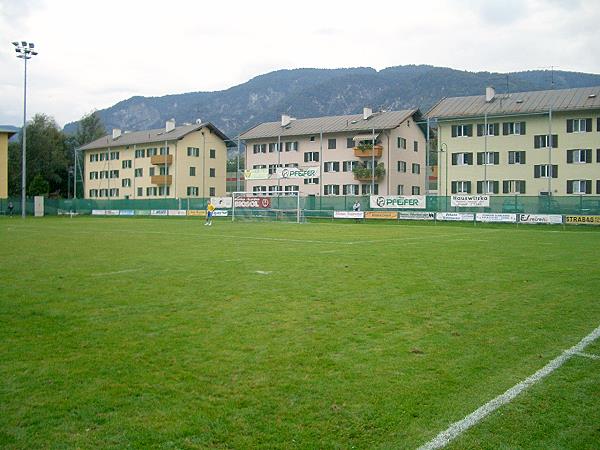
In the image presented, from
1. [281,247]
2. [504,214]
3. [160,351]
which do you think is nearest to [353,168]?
[504,214]

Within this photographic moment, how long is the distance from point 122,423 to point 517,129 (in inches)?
2248

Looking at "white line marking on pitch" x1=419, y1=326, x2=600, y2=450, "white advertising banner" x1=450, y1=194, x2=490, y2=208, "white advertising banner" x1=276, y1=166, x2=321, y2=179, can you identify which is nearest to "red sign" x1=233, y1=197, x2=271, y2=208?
"white advertising banner" x1=276, y1=166, x2=321, y2=179

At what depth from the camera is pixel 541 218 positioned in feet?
130

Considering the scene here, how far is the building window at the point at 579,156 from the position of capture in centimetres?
5219

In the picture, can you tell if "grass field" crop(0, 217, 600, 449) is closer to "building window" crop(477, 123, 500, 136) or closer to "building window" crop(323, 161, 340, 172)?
"building window" crop(477, 123, 500, 136)

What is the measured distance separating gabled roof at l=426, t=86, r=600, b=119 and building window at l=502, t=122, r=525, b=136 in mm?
1412

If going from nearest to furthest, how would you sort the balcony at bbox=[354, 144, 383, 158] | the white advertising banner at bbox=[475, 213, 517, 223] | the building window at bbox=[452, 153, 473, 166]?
1. the white advertising banner at bbox=[475, 213, 517, 223]
2. the building window at bbox=[452, 153, 473, 166]
3. the balcony at bbox=[354, 144, 383, 158]

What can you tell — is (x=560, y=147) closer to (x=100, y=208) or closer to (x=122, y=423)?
(x=100, y=208)

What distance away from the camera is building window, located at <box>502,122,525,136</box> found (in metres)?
55.9

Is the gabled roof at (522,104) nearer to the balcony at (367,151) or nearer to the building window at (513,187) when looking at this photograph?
the building window at (513,187)

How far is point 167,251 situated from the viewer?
64.2 feet

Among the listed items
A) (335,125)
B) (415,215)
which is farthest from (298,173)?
(335,125)

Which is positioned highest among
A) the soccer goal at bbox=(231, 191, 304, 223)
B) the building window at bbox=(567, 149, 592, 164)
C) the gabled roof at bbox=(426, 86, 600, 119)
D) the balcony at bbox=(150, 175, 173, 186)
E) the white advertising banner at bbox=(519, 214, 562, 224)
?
the gabled roof at bbox=(426, 86, 600, 119)

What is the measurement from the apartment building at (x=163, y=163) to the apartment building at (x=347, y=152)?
352 inches
